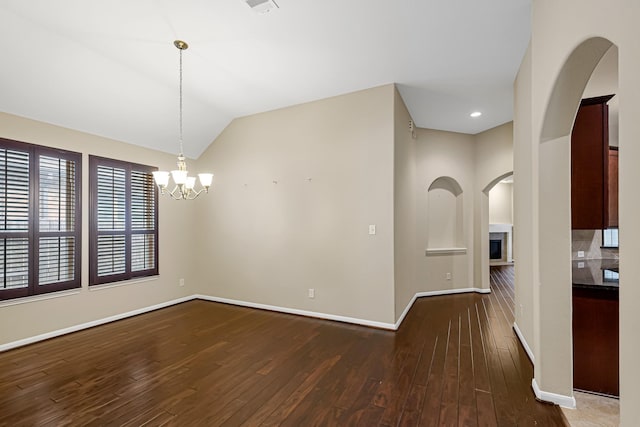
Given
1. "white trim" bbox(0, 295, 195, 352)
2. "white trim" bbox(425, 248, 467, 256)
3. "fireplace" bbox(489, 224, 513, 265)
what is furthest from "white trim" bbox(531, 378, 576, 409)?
"fireplace" bbox(489, 224, 513, 265)

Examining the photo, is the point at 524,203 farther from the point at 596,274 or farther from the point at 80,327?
the point at 80,327

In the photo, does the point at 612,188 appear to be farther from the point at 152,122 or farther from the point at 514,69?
the point at 152,122

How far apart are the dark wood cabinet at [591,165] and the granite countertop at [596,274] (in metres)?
0.42

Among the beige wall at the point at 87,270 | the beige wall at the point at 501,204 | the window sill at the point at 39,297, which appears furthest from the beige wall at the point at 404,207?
the beige wall at the point at 501,204

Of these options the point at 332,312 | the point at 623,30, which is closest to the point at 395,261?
the point at 332,312

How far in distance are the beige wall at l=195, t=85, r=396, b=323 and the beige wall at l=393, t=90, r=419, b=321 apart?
16 centimetres

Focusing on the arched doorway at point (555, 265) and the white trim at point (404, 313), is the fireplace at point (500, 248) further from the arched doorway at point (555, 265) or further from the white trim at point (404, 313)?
the arched doorway at point (555, 265)

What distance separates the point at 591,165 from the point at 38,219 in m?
5.97

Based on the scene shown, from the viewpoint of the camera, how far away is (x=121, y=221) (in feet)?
14.8

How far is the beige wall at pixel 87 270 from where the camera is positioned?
11.4ft

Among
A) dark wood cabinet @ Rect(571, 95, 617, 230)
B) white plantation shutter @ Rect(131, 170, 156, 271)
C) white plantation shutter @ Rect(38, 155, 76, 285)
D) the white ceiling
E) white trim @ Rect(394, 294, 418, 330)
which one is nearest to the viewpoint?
the white ceiling

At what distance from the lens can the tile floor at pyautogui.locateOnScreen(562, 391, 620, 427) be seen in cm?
203

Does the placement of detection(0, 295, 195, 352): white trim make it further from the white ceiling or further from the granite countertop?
the granite countertop

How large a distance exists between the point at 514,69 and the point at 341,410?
13.2ft
